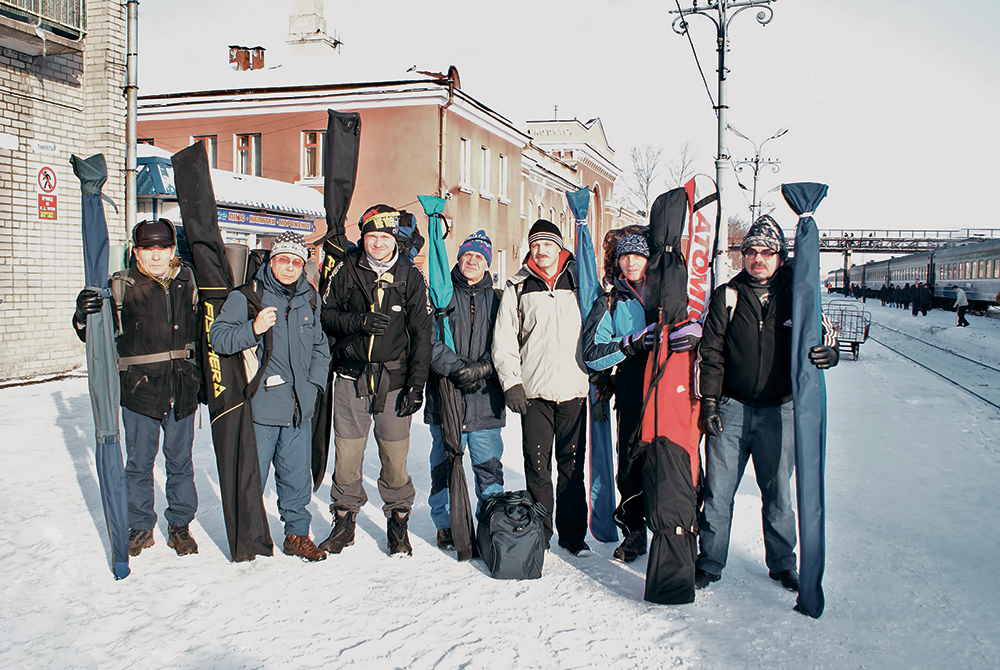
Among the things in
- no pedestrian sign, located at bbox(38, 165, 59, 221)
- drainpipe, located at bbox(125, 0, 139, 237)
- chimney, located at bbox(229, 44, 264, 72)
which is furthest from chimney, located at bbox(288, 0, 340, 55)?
no pedestrian sign, located at bbox(38, 165, 59, 221)

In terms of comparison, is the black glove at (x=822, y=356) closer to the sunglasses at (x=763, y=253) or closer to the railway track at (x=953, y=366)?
the sunglasses at (x=763, y=253)

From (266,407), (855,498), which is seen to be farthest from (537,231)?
(855,498)

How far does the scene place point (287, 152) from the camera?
68.6ft

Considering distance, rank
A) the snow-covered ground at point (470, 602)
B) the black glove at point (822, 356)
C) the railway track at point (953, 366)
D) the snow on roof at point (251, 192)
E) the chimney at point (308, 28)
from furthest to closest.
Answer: the chimney at point (308, 28), the snow on roof at point (251, 192), the railway track at point (953, 366), the black glove at point (822, 356), the snow-covered ground at point (470, 602)

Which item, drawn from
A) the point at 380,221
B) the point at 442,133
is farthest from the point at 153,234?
the point at 442,133

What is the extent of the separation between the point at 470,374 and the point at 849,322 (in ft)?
45.8

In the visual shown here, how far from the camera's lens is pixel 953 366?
14086mm

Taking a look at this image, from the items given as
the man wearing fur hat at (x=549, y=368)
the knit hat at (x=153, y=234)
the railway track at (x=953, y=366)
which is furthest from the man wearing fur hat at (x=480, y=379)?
the railway track at (x=953, y=366)

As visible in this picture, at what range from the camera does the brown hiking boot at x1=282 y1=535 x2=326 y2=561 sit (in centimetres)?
405

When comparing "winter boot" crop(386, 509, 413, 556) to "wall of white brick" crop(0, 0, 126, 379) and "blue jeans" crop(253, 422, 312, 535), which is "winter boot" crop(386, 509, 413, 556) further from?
"wall of white brick" crop(0, 0, 126, 379)

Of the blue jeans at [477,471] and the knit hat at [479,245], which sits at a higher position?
the knit hat at [479,245]

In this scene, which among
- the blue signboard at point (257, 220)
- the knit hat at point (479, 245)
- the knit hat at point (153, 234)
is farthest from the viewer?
the blue signboard at point (257, 220)

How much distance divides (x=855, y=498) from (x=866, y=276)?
66437 millimetres

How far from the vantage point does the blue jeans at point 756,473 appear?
364 centimetres
